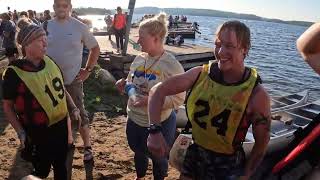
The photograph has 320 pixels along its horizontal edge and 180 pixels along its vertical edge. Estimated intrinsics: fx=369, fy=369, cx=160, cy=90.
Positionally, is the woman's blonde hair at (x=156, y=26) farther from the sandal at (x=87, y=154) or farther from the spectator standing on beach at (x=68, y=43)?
the sandal at (x=87, y=154)

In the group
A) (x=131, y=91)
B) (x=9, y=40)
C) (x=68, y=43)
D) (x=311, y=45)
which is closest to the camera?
(x=311, y=45)

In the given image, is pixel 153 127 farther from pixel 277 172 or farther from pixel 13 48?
pixel 13 48

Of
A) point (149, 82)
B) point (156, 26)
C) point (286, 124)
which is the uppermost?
point (156, 26)

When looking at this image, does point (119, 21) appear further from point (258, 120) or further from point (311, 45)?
point (311, 45)

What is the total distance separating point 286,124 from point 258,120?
18.9 feet

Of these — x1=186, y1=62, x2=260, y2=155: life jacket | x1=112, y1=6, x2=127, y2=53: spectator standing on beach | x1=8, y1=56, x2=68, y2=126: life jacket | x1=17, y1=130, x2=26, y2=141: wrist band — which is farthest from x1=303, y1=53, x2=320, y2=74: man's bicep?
x1=112, y1=6, x2=127, y2=53: spectator standing on beach

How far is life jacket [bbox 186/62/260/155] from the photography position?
2615mm

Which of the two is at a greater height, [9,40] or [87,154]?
[9,40]

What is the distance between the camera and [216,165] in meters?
2.83

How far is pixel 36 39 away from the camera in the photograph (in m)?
3.46

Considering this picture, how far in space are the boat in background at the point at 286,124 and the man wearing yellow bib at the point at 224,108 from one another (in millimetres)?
2744

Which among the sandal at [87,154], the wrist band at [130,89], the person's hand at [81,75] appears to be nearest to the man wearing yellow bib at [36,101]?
the wrist band at [130,89]

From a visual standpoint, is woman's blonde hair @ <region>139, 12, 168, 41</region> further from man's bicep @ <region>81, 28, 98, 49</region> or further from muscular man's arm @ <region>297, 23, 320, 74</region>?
muscular man's arm @ <region>297, 23, 320, 74</region>

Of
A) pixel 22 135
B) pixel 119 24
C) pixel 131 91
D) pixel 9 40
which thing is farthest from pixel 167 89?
pixel 119 24
